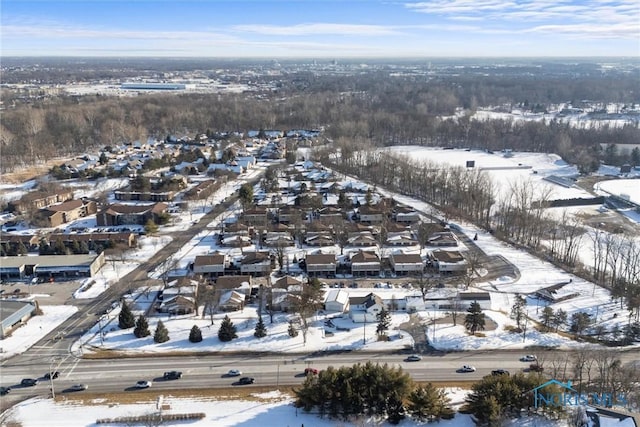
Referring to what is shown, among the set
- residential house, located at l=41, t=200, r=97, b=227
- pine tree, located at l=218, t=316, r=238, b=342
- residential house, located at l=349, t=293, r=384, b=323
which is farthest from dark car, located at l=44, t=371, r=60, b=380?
residential house, located at l=41, t=200, r=97, b=227

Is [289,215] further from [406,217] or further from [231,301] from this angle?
[231,301]

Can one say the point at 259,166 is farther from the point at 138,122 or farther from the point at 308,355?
the point at 308,355

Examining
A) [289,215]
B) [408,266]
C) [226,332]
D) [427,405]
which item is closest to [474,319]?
[427,405]

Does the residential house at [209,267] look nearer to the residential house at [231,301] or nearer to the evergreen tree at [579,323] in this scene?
the residential house at [231,301]

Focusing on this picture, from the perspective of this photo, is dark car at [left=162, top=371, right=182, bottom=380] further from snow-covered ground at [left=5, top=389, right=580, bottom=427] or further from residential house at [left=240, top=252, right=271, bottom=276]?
residential house at [left=240, top=252, right=271, bottom=276]

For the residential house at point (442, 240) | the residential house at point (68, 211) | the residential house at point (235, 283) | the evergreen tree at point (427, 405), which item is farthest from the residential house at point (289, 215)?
the evergreen tree at point (427, 405)

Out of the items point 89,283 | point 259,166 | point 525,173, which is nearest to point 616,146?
point 525,173
